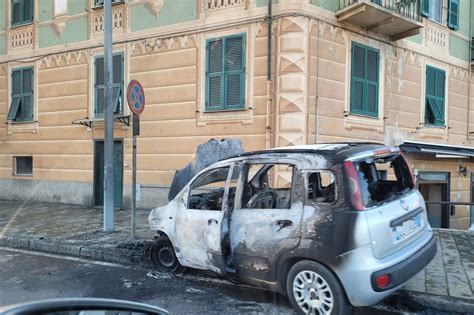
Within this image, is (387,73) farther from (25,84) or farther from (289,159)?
(25,84)

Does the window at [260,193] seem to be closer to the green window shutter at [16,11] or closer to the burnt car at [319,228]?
the burnt car at [319,228]

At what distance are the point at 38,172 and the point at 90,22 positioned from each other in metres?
5.17

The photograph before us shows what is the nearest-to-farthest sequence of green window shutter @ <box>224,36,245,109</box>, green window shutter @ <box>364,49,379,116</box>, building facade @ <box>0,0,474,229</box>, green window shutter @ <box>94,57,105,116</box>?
1. building facade @ <box>0,0,474,229</box>
2. green window shutter @ <box>224,36,245,109</box>
3. green window shutter @ <box>364,49,379,116</box>
4. green window shutter @ <box>94,57,105,116</box>

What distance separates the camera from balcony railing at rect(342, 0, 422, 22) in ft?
37.1

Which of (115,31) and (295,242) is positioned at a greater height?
(115,31)

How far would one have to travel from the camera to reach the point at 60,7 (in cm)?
1405

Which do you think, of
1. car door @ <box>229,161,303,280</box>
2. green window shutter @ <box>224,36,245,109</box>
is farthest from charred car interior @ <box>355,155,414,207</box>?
green window shutter @ <box>224,36,245,109</box>

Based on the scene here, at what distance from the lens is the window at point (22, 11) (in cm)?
1478

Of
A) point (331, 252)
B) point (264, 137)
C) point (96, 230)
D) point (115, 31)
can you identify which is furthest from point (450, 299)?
point (115, 31)

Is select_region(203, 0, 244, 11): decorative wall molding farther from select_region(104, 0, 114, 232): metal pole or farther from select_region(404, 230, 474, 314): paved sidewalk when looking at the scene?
select_region(404, 230, 474, 314): paved sidewalk

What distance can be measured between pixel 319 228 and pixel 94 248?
475 centimetres

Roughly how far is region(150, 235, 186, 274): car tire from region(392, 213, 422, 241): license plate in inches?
128

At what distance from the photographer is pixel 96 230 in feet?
30.8

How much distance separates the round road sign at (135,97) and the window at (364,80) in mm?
5577
